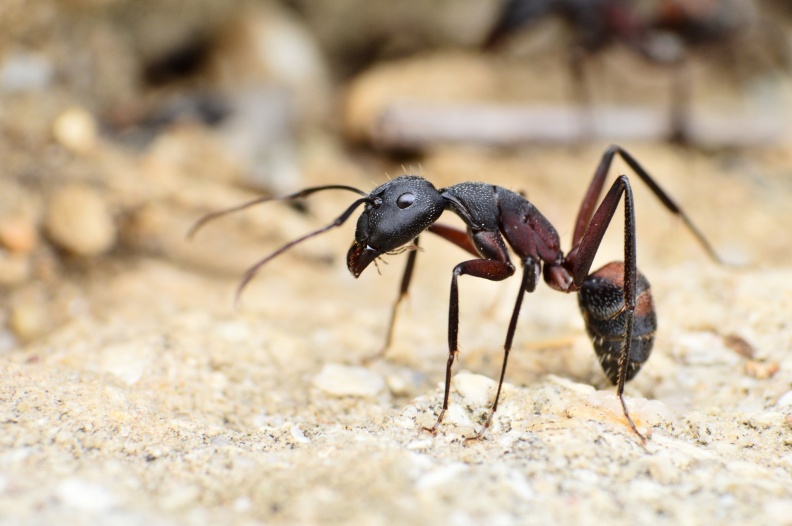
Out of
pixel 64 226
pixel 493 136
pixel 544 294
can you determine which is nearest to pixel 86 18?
pixel 64 226

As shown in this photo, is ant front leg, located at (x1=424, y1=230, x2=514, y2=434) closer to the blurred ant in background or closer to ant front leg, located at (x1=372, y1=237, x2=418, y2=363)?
ant front leg, located at (x1=372, y1=237, x2=418, y2=363)

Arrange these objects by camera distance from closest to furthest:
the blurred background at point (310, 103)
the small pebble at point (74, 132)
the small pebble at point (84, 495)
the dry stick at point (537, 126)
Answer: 1. the small pebble at point (84, 495)
2. the blurred background at point (310, 103)
3. the small pebble at point (74, 132)
4. the dry stick at point (537, 126)

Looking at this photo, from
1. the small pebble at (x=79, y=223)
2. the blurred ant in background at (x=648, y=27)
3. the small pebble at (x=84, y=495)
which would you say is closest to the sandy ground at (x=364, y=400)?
the small pebble at (x=84, y=495)

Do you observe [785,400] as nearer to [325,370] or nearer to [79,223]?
[325,370]

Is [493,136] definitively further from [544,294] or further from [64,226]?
[64,226]

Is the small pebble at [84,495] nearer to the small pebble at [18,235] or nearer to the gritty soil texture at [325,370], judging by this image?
the gritty soil texture at [325,370]
